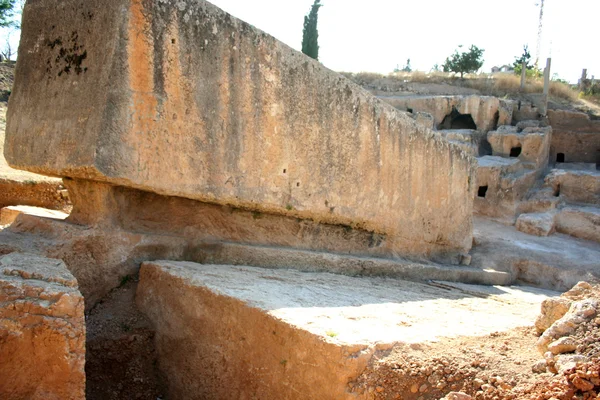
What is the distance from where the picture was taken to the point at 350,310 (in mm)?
3318

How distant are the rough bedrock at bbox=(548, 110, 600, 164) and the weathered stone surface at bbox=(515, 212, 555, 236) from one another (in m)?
5.46

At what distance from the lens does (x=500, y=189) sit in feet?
46.0

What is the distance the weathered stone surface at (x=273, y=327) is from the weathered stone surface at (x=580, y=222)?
9.84 m

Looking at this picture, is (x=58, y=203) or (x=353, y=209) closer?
(x=353, y=209)

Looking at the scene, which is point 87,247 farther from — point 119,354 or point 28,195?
point 28,195

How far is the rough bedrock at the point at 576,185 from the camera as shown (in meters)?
→ 14.2

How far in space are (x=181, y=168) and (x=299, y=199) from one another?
3.98ft

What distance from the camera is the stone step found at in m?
4.29

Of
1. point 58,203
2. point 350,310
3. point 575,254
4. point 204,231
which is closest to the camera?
point 350,310

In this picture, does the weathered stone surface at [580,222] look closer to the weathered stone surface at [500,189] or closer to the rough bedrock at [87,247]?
the weathered stone surface at [500,189]

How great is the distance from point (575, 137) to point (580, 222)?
6.15 metres

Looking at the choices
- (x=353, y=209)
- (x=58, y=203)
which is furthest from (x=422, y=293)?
(x=58, y=203)

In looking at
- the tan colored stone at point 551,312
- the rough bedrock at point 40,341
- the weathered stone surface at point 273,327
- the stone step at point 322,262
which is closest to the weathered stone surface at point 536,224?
the stone step at point 322,262

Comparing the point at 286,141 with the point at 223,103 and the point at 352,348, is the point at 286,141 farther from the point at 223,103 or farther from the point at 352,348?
the point at 352,348
